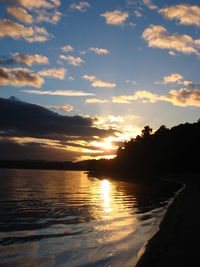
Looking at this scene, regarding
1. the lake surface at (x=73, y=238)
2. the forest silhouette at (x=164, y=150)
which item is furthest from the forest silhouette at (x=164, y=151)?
the lake surface at (x=73, y=238)

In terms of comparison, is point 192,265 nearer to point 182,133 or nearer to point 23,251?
point 23,251

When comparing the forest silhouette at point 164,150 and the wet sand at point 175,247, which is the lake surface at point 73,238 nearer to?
the wet sand at point 175,247

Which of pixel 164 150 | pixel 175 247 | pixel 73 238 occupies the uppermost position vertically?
pixel 164 150

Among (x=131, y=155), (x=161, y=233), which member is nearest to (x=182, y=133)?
(x=131, y=155)

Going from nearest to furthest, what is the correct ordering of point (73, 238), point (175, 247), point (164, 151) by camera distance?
point (175, 247) → point (73, 238) → point (164, 151)

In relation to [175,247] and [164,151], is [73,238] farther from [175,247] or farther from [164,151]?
[164,151]

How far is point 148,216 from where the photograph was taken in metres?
24.7

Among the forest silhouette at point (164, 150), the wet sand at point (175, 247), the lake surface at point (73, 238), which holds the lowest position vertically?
the lake surface at point (73, 238)

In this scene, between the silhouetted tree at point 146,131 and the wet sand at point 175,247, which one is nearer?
the wet sand at point 175,247

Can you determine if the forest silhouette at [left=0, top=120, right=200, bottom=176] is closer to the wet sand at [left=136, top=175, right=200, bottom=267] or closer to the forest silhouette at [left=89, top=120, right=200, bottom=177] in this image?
the forest silhouette at [left=89, top=120, right=200, bottom=177]

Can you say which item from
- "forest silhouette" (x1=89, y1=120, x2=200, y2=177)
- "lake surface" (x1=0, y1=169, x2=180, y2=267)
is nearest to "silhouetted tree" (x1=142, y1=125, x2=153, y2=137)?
"forest silhouette" (x1=89, y1=120, x2=200, y2=177)

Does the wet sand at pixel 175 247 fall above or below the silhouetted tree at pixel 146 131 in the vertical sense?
below

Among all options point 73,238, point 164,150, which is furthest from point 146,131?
point 73,238

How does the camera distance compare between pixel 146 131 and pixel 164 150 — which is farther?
pixel 146 131
